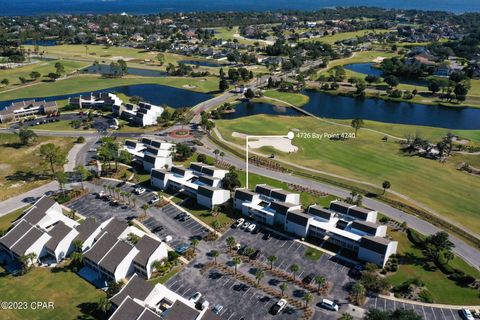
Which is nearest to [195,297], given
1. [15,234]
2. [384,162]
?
[15,234]

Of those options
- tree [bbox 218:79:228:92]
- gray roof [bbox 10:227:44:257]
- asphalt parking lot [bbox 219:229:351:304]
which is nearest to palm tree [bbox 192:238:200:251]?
asphalt parking lot [bbox 219:229:351:304]

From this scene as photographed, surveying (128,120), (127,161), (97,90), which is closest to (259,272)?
(127,161)

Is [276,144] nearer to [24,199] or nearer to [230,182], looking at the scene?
[230,182]

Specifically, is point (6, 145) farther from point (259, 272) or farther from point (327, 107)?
point (327, 107)

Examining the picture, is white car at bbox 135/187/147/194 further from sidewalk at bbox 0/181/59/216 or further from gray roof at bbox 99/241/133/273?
gray roof at bbox 99/241/133/273

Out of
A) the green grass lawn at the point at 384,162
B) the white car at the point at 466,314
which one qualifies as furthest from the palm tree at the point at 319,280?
the green grass lawn at the point at 384,162

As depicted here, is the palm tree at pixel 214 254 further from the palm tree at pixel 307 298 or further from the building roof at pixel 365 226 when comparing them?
the building roof at pixel 365 226
